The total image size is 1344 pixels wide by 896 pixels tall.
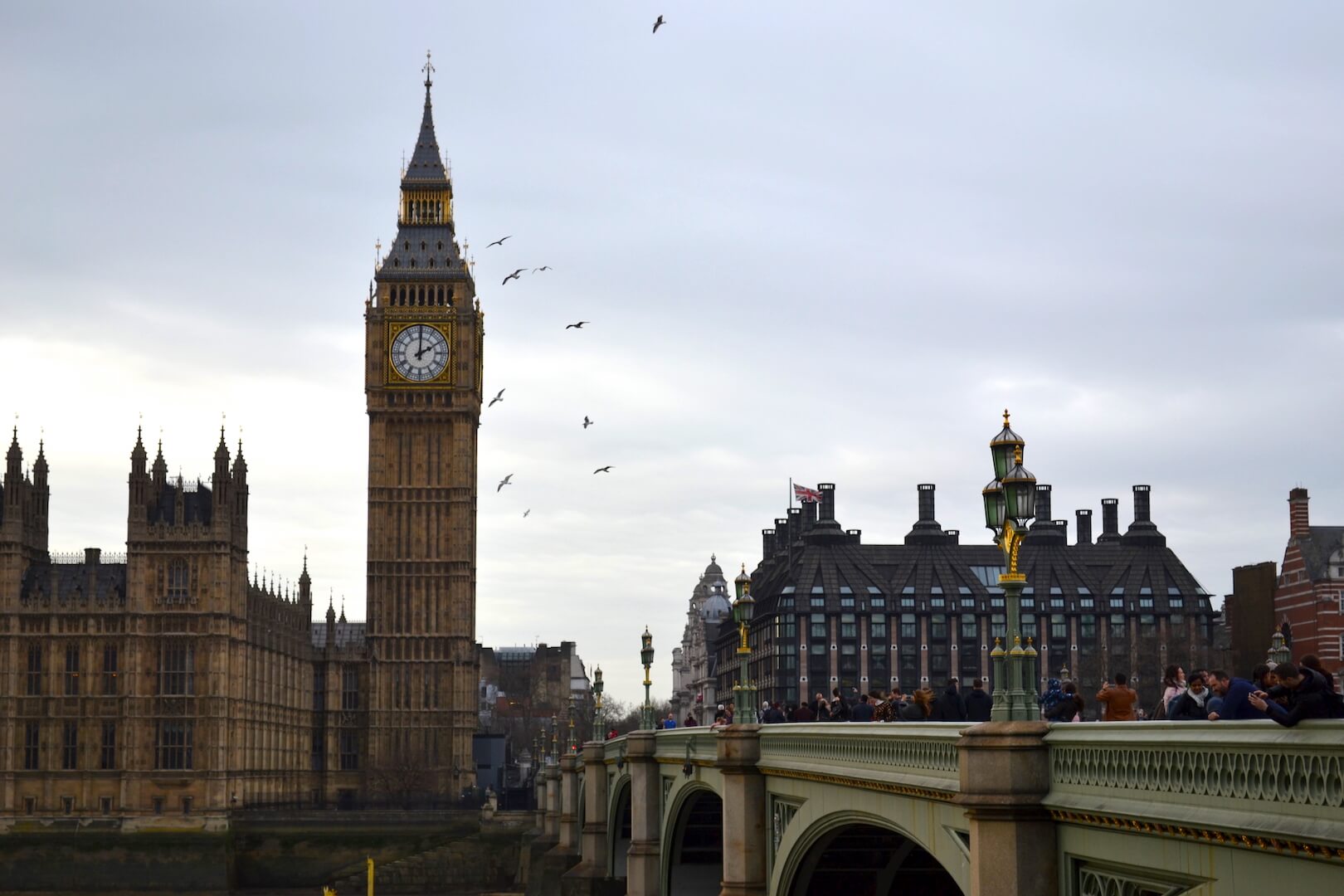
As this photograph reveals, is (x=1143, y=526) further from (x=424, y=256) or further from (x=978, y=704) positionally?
(x=978, y=704)

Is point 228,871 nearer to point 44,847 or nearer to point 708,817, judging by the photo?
point 44,847

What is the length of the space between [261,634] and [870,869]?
90.9 metres

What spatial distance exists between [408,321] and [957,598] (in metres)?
47.0

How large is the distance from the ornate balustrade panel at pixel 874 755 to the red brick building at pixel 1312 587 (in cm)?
6986

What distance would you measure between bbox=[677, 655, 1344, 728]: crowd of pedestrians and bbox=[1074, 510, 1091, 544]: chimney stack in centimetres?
12748

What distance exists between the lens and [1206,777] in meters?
14.5

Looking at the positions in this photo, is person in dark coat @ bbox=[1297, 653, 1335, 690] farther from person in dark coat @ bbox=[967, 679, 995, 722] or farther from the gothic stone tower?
the gothic stone tower

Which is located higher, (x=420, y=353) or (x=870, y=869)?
(x=420, y=353)

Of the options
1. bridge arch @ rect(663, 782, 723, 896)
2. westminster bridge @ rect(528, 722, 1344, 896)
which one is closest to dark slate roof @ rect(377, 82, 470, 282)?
bridge arch @ rect(663, 782, 723, 896)

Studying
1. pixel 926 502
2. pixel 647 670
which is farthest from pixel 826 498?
pixel 647 670

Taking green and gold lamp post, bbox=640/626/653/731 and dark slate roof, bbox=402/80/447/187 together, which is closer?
green and gold lamp post, bbox=640/626/653/731

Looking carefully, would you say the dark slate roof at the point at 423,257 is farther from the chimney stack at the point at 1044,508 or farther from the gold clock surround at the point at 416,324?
the chimney stack at the point at 1044,508

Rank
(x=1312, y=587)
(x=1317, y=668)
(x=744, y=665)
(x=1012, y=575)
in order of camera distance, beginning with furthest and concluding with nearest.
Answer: (x=1312, y=587) → (x=744, y=665) → (x=1012, y=575) → (x=1317, y=668)

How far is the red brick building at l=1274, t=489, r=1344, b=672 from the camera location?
97500 millimetres
